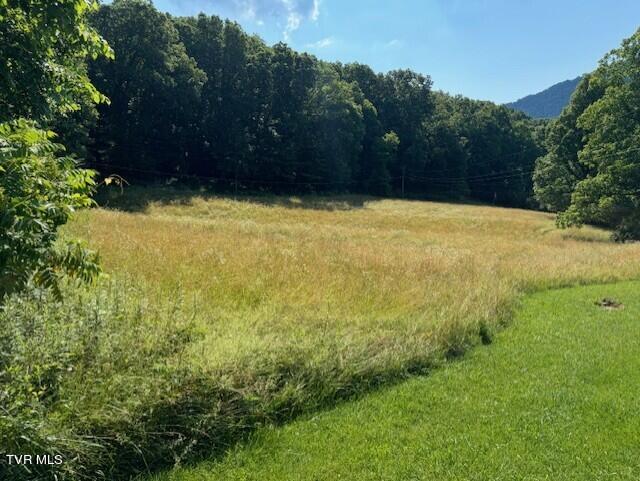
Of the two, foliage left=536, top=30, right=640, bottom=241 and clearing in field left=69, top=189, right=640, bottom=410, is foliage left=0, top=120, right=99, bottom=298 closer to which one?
clearing in field left=69, top=189, right=640, bottom=410

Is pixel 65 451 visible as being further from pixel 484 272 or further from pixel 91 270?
pixel 484 272

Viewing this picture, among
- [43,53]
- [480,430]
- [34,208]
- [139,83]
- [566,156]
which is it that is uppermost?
[139,83]

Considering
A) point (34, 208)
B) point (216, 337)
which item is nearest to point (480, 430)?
point (216, 337)

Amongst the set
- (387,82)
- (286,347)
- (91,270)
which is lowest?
(286,347)

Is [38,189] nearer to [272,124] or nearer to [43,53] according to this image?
[43,53]

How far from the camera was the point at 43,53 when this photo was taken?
469cm

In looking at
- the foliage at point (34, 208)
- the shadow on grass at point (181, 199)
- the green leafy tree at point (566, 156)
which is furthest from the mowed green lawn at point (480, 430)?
the green leafy tree at point (566, 156)

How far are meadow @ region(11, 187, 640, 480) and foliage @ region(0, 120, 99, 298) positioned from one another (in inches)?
44.8

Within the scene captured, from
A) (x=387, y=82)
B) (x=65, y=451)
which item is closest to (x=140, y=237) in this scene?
(x=65, y=451)

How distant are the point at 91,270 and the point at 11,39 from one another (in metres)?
3.35

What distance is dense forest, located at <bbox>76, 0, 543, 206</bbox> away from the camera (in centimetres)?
3875

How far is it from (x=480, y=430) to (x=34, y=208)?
4.32 m

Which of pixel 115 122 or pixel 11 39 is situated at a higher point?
pixel 115 122

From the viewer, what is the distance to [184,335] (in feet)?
17.2
